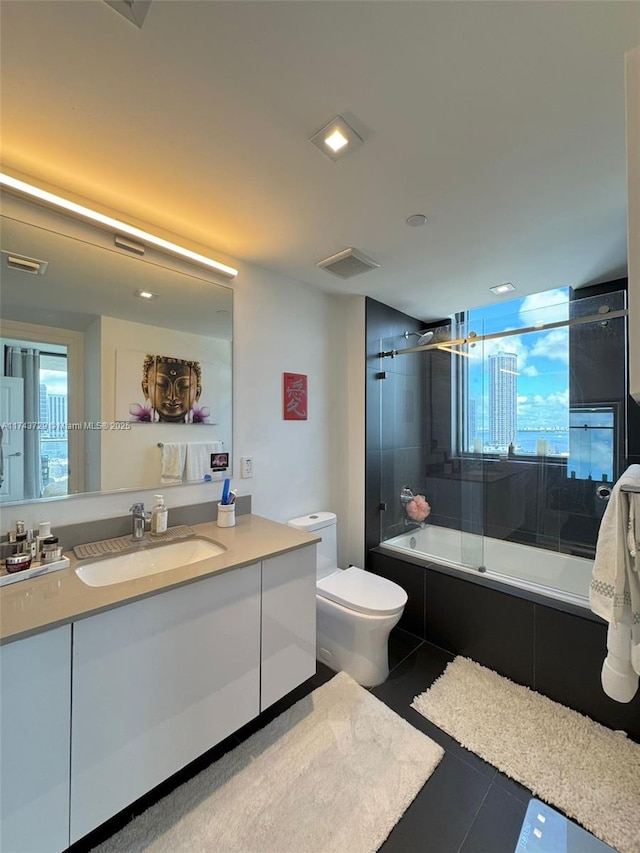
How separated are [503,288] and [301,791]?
2.91 metres

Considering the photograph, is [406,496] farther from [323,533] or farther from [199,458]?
[199,458]

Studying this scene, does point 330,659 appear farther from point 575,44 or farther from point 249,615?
point 575,44

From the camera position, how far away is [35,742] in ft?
2.82

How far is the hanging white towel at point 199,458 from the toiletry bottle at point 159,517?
0.20 m

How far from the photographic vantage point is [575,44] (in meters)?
0.84

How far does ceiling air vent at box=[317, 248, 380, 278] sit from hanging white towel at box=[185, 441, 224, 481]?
4.02 feet

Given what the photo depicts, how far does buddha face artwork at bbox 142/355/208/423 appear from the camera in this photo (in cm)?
161

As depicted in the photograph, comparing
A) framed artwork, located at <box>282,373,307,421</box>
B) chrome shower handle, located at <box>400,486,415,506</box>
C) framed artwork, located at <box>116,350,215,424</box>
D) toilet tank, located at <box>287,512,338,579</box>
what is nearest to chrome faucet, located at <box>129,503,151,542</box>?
framed artwork, located at <box>116,350,215,424</box>

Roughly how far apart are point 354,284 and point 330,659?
7.63 feet

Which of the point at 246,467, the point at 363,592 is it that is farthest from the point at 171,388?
the point at 363,592

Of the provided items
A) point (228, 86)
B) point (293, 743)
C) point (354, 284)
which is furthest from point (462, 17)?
point (293, 743)

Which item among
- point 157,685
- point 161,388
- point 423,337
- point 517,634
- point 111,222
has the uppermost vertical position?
point 111,222

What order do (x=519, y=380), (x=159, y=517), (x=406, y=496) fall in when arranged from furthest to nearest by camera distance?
(x=406, y=496) → (x=519, y=380) → (x=159, y=517)

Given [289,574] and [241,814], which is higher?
[289,574]
